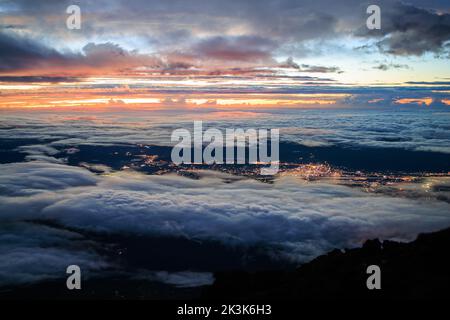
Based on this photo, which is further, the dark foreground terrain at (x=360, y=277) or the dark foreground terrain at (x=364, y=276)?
the dark foreground terrain at (x=360, y=277)

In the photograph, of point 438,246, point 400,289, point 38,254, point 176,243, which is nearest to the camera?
point 400,289

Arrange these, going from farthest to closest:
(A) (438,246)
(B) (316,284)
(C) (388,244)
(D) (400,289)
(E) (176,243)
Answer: (E) (176,243), (C) (388,244), (B) (316,284), (A) (438,246), (D) (400,289)

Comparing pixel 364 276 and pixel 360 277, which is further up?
pixel 364 276

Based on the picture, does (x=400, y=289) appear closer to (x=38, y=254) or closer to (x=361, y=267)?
(x=361, y=267)

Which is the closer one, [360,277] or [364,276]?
[364,276]

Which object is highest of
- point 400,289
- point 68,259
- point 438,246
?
point 438,246

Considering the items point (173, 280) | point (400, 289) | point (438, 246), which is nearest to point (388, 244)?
point (438, 246)

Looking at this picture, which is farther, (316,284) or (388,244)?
(388,244)

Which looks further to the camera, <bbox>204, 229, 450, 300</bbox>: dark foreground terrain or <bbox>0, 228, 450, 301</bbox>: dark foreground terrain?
<bbox>0, 228, 450, 301</bbox>: dark foreground terrain
